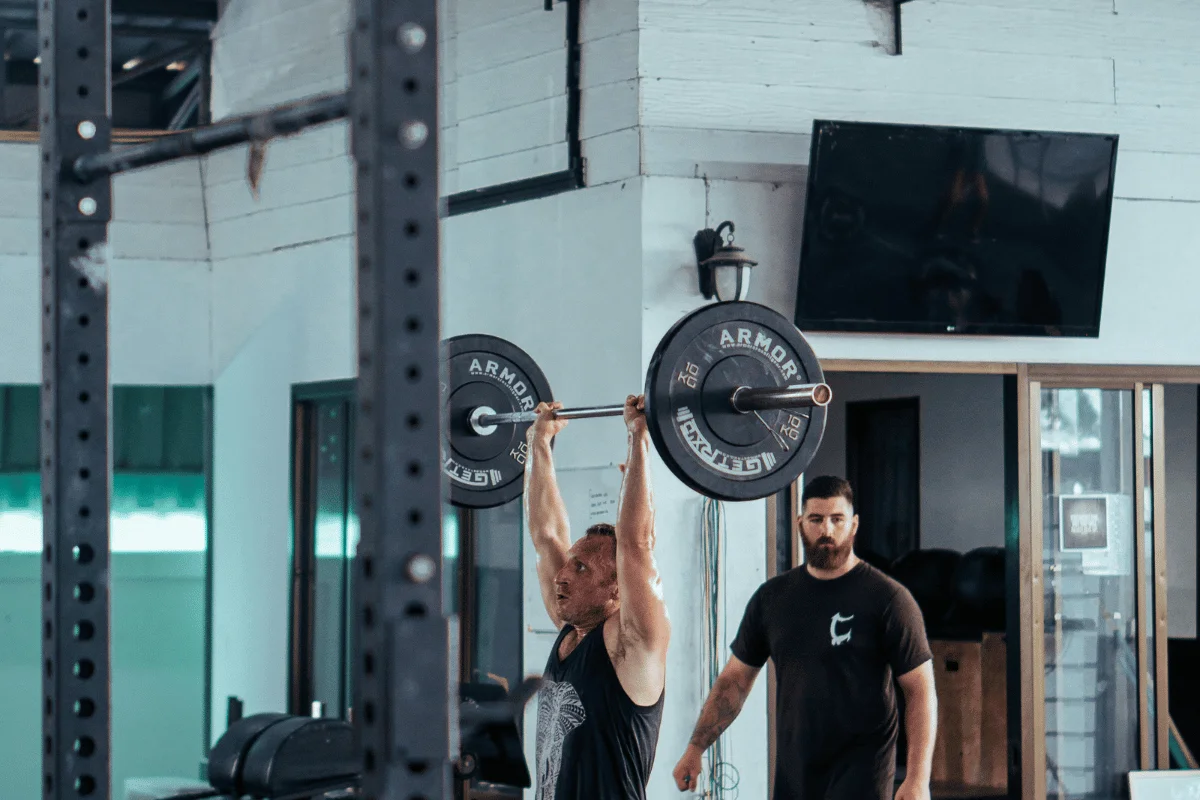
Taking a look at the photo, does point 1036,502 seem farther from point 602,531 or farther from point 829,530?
point 602,531

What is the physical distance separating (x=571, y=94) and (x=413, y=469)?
4.22 meters

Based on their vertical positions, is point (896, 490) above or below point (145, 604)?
above

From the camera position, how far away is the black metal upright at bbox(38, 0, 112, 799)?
175cm

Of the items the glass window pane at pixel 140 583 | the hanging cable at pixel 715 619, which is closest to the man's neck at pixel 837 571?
the hanging cable at pixel 715 619

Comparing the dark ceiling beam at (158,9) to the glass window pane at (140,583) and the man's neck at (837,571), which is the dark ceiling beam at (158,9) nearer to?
the glass window pane at (140,583)

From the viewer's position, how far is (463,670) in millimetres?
5809

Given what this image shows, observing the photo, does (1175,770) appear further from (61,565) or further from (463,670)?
(61,565)

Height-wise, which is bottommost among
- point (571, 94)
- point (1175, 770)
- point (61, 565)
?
point (1175, 770)

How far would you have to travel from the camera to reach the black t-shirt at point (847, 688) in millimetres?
3639

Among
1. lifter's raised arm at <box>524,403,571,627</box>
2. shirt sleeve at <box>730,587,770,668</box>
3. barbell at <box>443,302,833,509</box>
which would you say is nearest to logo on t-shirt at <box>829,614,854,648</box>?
shirt sleeve at <box>730,587,770,668</box>

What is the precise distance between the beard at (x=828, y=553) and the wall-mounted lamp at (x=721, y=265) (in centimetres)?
137

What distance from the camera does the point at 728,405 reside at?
115 inches

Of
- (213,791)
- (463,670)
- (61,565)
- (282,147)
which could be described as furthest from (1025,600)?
(61,565)

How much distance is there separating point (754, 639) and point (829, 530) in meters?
0.37
